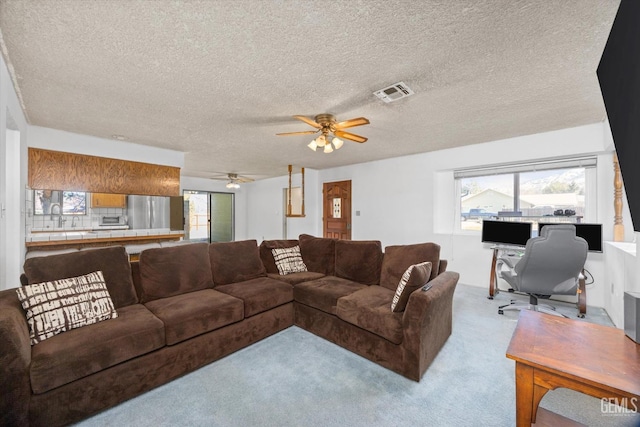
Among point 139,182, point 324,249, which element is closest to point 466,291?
point 324,249

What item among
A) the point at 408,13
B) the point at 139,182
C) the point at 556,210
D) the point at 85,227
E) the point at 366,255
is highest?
the point at 408,13

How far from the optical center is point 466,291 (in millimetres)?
3986

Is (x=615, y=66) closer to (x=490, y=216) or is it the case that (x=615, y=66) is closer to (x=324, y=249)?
(x=324, y=249)

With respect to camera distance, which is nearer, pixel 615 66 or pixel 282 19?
pixel 615 66

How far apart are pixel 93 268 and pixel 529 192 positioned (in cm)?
536

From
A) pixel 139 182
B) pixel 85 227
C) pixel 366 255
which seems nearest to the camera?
pixel 366 255

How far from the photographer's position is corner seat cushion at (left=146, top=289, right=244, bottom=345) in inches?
76.3

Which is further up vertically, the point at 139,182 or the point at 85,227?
the point at 139,182

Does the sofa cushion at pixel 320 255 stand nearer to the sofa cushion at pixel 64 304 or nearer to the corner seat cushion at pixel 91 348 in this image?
the corner seat cushion at pixel 91 348

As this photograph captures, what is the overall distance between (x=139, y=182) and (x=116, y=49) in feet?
9.88

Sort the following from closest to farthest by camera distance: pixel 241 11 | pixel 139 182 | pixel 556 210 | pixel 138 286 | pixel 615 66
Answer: pixel 615 66, pixel 241 11, pixel 138 286, pixel 556 210, pixel 139 182

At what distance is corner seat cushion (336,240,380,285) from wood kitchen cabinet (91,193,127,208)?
3524 mm

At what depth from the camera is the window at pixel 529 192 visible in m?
3.53

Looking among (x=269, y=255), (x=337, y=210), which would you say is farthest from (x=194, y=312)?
(x=337, y=210)
